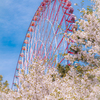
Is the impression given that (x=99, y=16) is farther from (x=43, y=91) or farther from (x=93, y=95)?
(x=43, y=91)

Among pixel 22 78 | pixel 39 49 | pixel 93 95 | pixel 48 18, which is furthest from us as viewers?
pixel 39 49

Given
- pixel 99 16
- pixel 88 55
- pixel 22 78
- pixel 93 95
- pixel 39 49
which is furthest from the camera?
pixel 39 49

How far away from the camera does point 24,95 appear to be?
6273 mm

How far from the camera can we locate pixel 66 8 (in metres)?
17.7

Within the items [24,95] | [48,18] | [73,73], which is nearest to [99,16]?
[73,73]

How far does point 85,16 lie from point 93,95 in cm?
297

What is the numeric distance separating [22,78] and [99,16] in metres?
4.52

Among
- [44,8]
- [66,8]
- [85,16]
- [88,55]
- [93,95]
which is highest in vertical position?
[44,8]

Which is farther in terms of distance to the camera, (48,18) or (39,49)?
(39,49)

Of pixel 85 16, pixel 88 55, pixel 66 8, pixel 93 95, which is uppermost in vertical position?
pixel 66 8

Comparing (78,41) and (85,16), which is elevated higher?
(85,16)

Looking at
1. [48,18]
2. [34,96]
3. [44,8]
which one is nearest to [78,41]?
[34,96]

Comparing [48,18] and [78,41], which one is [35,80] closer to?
[78,41]

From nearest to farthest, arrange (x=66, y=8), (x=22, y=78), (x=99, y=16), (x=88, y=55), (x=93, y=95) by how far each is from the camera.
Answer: (x=93, y=95) < (x=99, y=16) < (x=88, y=55) < (x=22, y=78) < (x=66, y=8)
